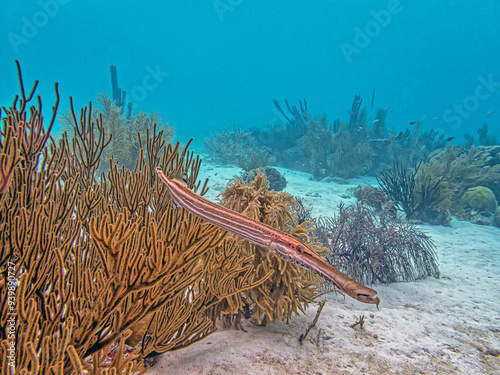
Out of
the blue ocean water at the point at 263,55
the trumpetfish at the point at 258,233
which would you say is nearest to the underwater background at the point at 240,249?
the trumpetfish at the point at 258,233

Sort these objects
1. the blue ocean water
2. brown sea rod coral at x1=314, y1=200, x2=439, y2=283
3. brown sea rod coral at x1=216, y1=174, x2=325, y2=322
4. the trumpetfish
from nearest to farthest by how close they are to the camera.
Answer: the trumpetfish < brown sea rod coral at x1=216, y1=174, x2=325, y2=322 < brown sea rod coral at x1=314, y1=200, x2=439, y2=283 < the blue ocean water

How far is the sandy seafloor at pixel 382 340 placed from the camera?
8.14ft

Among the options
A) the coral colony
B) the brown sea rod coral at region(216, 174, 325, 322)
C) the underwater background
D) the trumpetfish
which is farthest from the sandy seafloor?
the trumpetfish

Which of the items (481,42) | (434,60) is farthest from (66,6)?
(481,42)

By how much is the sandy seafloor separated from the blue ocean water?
92.5 metres

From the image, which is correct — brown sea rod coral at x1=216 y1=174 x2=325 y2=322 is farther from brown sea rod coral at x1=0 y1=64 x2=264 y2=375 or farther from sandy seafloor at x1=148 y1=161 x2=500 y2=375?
brown sea rod coral at x1=0 y1=64 x2=264 y2=375

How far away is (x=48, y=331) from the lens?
169 centimetres

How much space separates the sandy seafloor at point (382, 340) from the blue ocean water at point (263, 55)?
92459mm

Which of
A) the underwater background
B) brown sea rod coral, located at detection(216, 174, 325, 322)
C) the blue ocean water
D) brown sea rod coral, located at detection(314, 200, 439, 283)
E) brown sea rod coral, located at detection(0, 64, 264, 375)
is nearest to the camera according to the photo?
brown sea rod coral, located at detection(0, 64, 264, 375)

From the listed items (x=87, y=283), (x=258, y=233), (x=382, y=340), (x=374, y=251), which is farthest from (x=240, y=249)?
(x=374, y=251)

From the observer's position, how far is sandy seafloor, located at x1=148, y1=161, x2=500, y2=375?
248 cm

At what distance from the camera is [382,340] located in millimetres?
3186

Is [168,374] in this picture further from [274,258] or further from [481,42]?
[481,42]

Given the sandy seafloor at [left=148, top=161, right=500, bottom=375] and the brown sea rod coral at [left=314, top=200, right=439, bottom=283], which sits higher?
the brown sea rod coral at [left=314, top=200, right=439, bottom=283]
